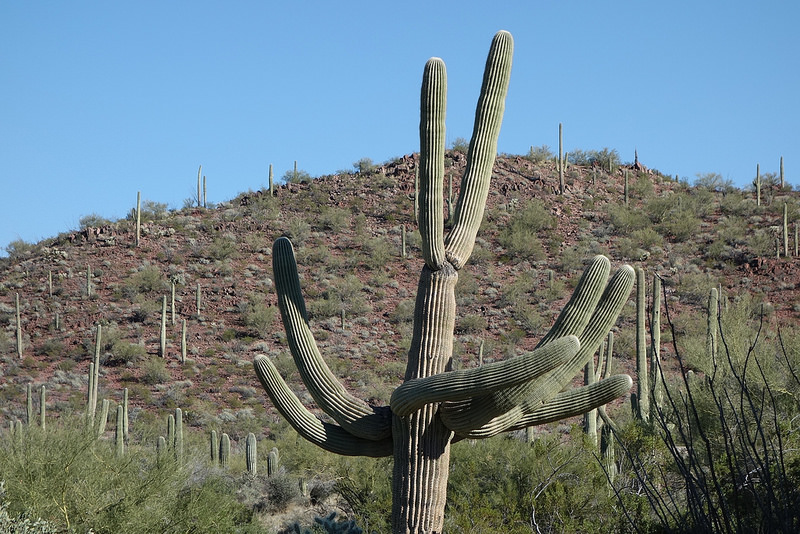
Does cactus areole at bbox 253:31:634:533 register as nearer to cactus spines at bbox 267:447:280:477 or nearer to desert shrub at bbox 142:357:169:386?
cactus spines at bbox 267:447:280:477

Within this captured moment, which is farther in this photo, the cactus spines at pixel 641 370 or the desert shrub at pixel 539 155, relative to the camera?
the desert shrub at pixel 539 155

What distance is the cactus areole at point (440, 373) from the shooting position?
687 cm

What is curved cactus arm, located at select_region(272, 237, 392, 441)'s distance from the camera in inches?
301

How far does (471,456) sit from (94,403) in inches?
396

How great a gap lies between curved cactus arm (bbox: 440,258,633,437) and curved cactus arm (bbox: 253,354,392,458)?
826mm

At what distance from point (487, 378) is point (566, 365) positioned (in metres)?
0.84

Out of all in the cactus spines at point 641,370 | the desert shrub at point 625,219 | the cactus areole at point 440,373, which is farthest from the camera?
the desert shrub at point 625,219

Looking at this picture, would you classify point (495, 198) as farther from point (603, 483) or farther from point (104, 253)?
point (603, 483)

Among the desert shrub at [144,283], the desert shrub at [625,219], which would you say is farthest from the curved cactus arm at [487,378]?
the desert shrub at [625,219]

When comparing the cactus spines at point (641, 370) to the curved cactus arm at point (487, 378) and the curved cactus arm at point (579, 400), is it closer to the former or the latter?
the curved cactus arm at point (579, 400)

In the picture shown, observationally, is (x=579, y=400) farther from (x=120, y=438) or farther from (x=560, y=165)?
(x=560, y=165)

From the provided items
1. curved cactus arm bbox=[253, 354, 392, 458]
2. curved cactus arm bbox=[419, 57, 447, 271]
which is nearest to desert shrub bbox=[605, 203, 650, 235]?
curved cactus arm bbox=[419, 57, 447, 271]

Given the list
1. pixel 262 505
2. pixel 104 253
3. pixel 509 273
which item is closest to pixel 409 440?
pixel 262 505

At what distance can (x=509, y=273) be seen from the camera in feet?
112
